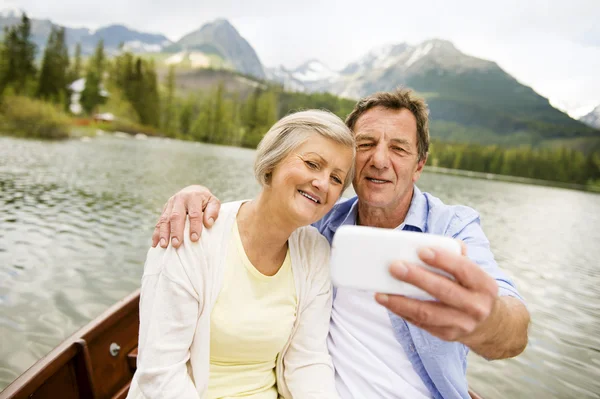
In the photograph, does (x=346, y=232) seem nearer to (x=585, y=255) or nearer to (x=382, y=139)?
(x=382, y=139)

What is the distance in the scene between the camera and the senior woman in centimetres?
181

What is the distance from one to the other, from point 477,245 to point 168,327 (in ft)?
6.01

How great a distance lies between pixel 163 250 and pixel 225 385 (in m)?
0.85

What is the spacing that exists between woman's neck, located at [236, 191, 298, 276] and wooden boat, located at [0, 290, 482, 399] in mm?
1649

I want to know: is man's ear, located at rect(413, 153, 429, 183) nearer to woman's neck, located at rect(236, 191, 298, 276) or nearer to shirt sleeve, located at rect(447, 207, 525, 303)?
shirt sleeve, located at rect(447, 207, 525, 303)

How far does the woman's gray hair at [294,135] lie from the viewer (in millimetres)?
1999

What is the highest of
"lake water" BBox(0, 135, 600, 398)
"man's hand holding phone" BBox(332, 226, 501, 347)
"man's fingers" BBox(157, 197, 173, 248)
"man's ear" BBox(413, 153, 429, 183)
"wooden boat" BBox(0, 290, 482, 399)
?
"man's ear" BBox(413, 153, 429, 183)

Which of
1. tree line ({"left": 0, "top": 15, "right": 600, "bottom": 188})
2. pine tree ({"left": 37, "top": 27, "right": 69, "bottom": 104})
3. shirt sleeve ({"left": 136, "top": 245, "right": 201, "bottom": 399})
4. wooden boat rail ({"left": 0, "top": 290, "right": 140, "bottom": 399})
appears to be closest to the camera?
shirt sleeve ({"left": 136, "top": 245, "right": 201, "bottom": 399})

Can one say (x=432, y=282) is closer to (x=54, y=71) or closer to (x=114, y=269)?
(x=114, y=269)

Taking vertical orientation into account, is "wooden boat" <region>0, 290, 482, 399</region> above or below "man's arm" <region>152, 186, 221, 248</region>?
below

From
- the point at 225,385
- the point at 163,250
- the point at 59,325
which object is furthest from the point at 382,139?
the point at 59,325

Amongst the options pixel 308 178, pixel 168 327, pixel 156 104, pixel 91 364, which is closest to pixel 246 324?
pixel 168 327

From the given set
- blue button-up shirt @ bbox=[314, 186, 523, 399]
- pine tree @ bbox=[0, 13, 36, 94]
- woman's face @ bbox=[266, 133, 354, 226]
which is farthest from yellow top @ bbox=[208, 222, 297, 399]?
pine tree @ bbox=[0, 13, 36, 94]

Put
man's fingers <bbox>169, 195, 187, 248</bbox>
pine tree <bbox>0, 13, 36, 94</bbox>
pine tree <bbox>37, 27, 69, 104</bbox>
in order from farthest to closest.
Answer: pine tree <bbox>37, 27, 69, 104</bbox> → pine tree <bbox>0, 13, 36, 94</bbox> → man's fingers <bbox>169, 195, 187, 248</bbox>
